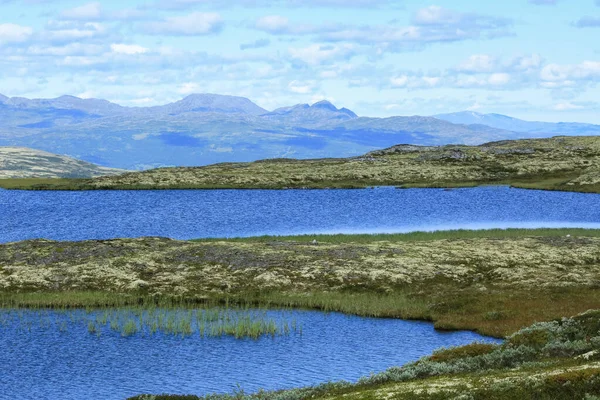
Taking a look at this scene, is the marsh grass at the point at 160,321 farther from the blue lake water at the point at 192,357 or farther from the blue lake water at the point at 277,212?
the blue lake water at the point at 277,212

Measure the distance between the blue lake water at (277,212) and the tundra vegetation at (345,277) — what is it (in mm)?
25375

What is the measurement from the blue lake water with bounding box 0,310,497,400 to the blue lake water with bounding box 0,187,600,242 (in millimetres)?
48254

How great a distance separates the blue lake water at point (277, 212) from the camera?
105375mm

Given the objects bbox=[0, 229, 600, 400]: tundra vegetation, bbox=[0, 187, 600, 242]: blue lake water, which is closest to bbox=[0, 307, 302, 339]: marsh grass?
bbox=[0, 229, 600, 400]: tundra vegetation

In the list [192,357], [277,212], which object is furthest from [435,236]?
[192,357]

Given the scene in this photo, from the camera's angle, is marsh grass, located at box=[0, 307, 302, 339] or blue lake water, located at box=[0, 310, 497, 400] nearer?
blue lake water, located at box=[0, 310, 497, 400]

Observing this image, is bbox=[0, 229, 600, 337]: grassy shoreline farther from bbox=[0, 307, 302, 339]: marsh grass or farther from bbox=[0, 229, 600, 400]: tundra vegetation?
bbox=[0, 307, 302, 339]: marsh grass

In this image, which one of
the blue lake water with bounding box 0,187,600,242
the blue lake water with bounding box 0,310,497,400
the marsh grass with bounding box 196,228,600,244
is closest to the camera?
the blue lake water with bounding box 0,310,497,400

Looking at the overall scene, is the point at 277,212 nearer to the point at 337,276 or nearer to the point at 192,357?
the point at 337,276

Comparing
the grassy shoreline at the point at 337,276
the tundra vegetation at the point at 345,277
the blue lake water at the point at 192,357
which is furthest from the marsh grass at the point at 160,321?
the grassy shoreline at the point at 337,276

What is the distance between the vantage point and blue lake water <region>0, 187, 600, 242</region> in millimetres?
105375

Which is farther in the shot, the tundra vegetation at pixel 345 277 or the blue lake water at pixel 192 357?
the tundra vegetation at pixel 345 277

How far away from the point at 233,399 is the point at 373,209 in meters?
98.7

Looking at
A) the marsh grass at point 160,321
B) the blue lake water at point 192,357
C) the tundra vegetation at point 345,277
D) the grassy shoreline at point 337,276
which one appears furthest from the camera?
the grassy shoreline at point 337,276
